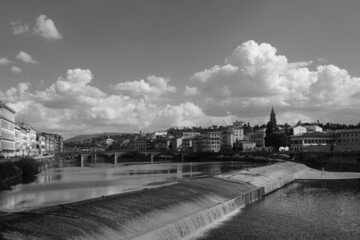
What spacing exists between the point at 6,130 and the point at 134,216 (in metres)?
110

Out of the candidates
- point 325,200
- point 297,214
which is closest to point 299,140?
point 325,200

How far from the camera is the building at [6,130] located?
117938 mm

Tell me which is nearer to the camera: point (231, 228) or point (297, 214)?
point (231, 228)

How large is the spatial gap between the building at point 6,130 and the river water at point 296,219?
92.8 m

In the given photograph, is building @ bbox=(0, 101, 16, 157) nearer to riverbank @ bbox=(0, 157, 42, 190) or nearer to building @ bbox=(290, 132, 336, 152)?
riverbank @ bbox=(0, 157, 42, 190)

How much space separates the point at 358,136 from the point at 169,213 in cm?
16453

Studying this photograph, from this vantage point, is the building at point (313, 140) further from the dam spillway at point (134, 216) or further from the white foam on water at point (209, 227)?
the white foam on water at point (209, 227)

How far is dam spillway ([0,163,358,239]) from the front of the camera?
21.5 metres

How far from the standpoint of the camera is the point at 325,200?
162ft

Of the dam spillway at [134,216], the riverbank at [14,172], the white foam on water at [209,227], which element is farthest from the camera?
the riverbank at [14,172]

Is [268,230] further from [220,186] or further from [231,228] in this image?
[220,186]

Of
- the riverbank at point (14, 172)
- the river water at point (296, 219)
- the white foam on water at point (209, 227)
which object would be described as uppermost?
the riverbank at point (14, 172)

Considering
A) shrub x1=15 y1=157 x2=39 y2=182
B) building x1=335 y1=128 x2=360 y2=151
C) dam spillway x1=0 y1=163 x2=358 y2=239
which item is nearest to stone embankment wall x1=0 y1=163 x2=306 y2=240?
dam spillway x1=0 y1=163 x2=358 y2=239

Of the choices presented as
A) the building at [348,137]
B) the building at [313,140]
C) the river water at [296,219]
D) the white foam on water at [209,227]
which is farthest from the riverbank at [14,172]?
the building at [348,137]
